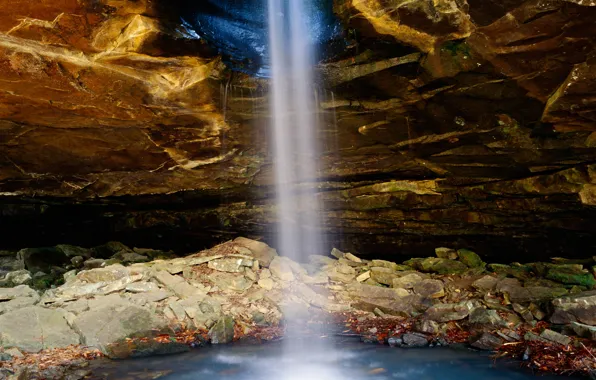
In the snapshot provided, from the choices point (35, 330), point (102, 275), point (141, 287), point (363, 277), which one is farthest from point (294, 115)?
point (35, 330)

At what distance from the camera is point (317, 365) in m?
7.07

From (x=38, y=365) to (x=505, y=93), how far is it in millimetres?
9868

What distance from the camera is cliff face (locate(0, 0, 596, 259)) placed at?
20.0 feet

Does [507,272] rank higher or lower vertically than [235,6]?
lower

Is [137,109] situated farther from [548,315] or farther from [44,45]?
[548,315]

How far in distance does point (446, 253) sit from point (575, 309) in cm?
561

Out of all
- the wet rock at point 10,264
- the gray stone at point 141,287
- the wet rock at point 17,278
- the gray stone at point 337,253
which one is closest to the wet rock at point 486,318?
the gray stone at point 337,253

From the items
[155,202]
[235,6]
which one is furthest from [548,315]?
[155,202]

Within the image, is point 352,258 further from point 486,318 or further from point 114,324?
point 114,324

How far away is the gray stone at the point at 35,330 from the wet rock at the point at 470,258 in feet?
38.9

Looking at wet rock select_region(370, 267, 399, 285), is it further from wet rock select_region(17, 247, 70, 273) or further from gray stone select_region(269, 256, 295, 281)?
wet rock select_region(17, 247, 70, 273)

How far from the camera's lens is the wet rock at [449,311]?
8.82m

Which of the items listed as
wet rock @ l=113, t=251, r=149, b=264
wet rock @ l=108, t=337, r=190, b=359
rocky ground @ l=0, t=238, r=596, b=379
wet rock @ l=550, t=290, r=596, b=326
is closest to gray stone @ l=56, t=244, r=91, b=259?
rocky ground @ l=0, t=238, r=596, b=379

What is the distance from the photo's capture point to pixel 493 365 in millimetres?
6844
